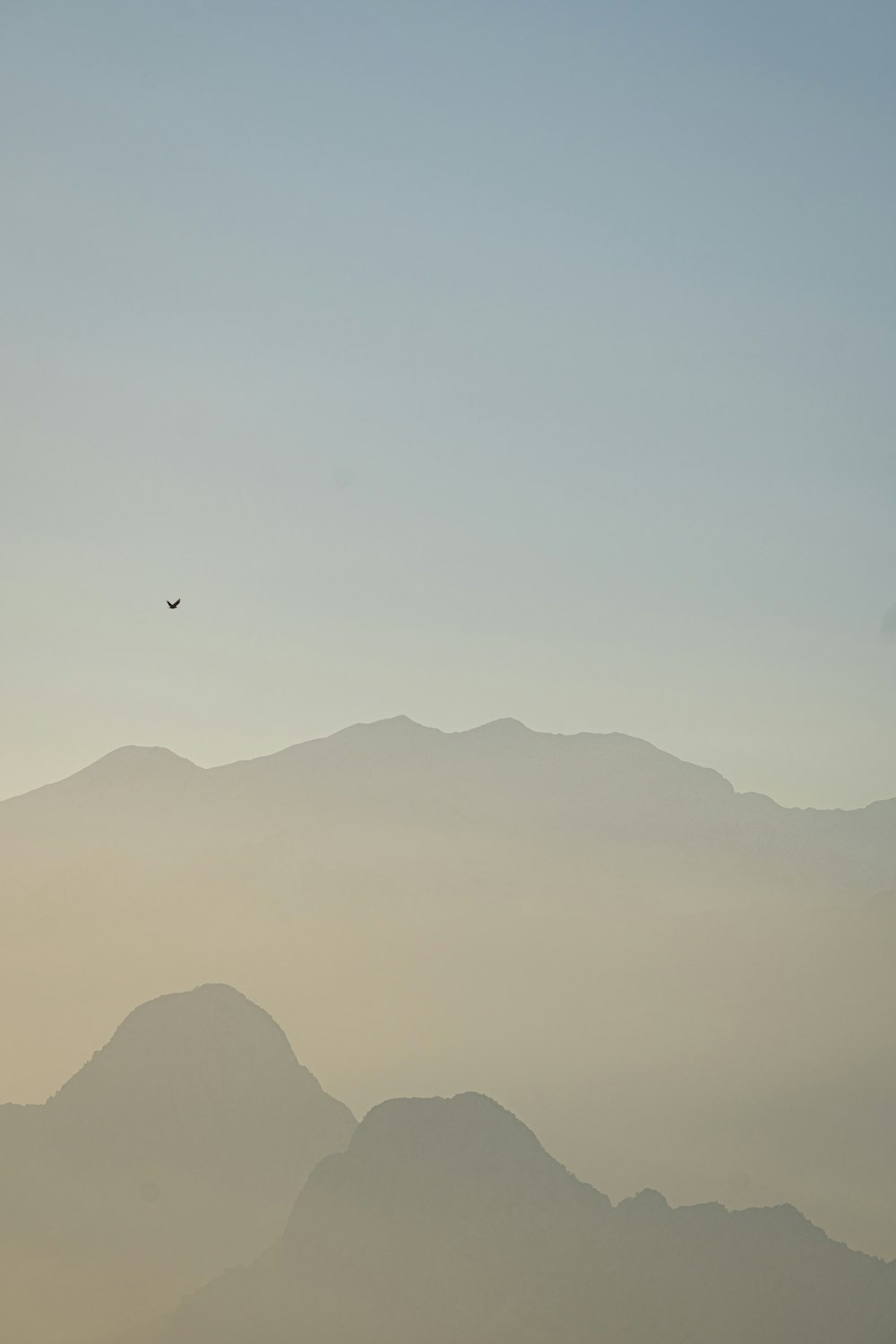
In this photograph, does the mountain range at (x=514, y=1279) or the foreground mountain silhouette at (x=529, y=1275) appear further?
the mountain range at (x=514, y=1279)

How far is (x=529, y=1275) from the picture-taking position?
185m

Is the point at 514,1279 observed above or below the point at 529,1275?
below

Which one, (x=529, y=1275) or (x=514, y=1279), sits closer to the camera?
(x=529, y=1275)

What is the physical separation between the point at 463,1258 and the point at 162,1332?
41.8 meters

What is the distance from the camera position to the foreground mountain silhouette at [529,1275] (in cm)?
17225

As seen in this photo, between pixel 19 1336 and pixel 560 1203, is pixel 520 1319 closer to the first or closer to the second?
pixel 560 1203

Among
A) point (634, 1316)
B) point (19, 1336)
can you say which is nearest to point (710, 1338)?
point (634, 1316)

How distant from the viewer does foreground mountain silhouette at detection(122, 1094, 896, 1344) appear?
565 ft

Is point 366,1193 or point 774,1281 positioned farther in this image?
point 366,1193

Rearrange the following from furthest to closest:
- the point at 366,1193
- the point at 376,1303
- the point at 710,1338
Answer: the point at 366,1193
the point at 376,1303
the point at 710,1338

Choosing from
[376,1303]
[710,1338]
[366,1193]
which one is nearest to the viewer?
[710,1338]

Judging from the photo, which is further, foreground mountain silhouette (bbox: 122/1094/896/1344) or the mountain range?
the mountain range

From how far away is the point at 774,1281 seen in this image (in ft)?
570

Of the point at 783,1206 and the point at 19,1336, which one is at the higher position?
the point at 783,1206
